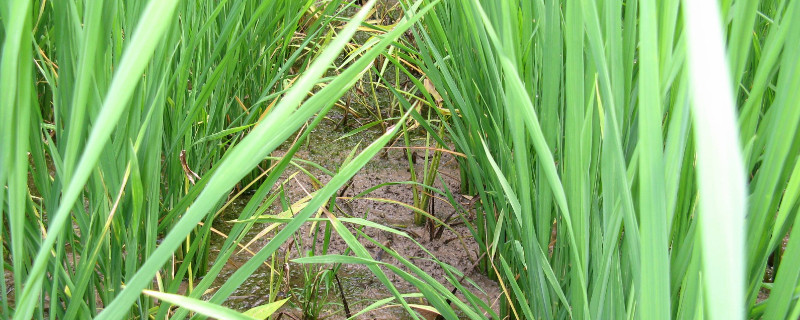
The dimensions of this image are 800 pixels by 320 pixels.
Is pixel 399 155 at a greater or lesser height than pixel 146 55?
lesser

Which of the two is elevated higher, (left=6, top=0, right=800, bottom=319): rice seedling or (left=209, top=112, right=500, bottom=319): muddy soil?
(left=6, top=0, right=800, bottom=319): rice seedling

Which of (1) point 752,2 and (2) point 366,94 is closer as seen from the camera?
(1) point 752,2

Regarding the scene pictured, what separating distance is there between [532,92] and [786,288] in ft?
1.32

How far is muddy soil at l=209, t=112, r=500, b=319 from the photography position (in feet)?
3.60

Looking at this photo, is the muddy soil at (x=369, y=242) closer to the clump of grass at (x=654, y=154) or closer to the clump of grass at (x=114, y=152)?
the clump of grass at (x=114, y=152)

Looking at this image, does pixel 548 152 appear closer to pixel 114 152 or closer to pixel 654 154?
pixel 654 154

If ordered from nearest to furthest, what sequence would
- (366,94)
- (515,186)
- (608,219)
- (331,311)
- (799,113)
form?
→ (799,113), (608,219), (515,186), (331,311), (366,94)

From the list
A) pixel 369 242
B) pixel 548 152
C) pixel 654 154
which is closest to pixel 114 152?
pixel 548 152

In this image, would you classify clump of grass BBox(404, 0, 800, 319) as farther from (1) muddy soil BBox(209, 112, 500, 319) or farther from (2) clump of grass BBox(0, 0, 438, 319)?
(1) muddy soil BBox(209, 112, 500, 319)

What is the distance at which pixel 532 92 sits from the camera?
0.81m

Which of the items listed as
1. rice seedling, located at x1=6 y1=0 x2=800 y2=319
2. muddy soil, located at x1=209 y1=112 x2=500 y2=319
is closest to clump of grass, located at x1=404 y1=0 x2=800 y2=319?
rice seedling, located at x1=6 y1=0 x2=800 y2=319

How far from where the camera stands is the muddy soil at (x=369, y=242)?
1098mm

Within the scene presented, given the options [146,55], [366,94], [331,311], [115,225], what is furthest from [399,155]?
[146,55]

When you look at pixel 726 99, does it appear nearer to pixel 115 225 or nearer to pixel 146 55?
pixel 146 55
